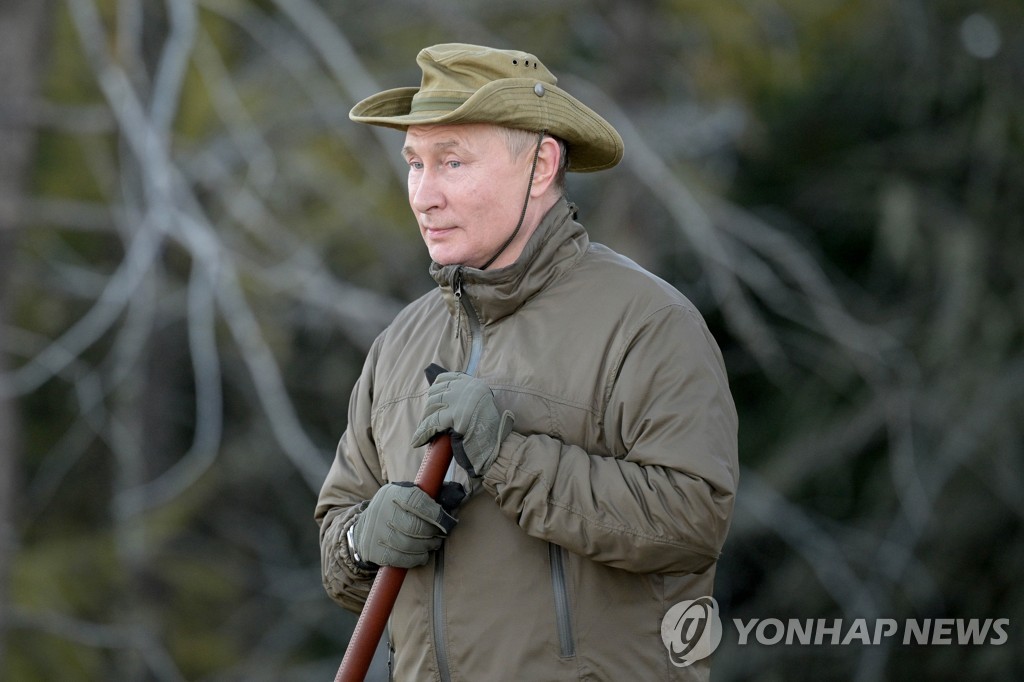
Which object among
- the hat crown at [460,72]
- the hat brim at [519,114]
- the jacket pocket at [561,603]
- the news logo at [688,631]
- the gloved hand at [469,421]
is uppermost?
the hat crown at [460,72]

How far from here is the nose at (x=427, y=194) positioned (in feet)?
7.13

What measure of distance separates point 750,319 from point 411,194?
3.72m

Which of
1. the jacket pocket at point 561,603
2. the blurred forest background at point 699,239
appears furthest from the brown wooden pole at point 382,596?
the blurred forest background at point 699,239

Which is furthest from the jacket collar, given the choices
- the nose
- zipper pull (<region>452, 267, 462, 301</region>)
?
the nose

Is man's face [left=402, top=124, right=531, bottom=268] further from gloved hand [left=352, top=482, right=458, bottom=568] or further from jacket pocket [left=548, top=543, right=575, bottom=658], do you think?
jacket pocket [left=548, top=543, right=575, bottom=658]

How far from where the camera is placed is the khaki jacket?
1968 millimetres

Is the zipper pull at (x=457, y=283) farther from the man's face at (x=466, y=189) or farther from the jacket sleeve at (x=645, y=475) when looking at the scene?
the jacket sleeve at (x=645, y=475)

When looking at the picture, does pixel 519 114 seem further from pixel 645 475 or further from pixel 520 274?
pixel 645 475

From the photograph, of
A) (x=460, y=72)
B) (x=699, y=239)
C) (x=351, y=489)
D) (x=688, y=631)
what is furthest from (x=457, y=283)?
(x=699, y=239)

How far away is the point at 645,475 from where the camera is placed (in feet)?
6.52

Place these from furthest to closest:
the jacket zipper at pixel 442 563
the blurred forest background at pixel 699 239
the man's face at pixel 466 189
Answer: the blurred forest background at pixel 699 239, the man's face at pixel 466 189, the jacket zipper at pixel 442 563

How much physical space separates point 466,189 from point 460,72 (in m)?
0.21

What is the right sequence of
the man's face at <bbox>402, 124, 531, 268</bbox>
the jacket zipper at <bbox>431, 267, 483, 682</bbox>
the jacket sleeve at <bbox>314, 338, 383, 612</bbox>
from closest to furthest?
the jacket zipper at <bbox>431, 267, 483, 682</bbox> < the man's face at <bbox>402, 124, 531, 268</bbox> < the jacket sleeve at <bbox>314, 338, 383, 612</bbox>

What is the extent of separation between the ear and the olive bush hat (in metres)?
0.02
